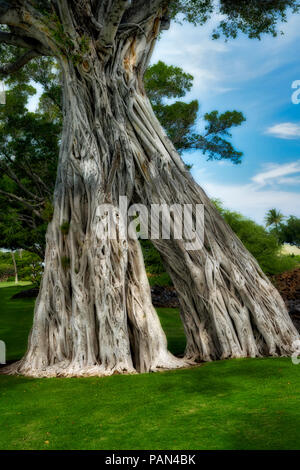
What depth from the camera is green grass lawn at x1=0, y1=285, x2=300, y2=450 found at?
3.80 metres

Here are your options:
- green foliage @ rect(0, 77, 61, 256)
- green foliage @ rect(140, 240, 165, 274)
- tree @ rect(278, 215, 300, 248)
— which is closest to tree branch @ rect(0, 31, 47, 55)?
green foliage @ rect(0, 77, 61, 256)

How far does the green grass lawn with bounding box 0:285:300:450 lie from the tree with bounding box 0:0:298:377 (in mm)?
682

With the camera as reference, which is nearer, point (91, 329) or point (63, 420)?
point (63, 420)

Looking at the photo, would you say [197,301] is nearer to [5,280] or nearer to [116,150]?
[116,150]

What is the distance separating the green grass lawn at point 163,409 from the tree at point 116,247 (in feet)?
2.24

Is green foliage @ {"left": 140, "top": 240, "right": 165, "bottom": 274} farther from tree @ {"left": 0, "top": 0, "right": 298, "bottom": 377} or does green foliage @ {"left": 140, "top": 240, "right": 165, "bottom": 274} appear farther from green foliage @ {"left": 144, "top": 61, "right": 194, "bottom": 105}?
tree @ {"left": 0, "top": 0, "right": 298, "bottom": 377}

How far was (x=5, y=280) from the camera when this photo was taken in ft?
148

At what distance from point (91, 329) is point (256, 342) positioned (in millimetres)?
2595

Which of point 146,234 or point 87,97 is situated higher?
point 87,97

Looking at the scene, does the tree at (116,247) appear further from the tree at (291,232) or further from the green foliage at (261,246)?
the tree at (291,232)

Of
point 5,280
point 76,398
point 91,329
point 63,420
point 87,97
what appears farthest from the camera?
point 5,280
